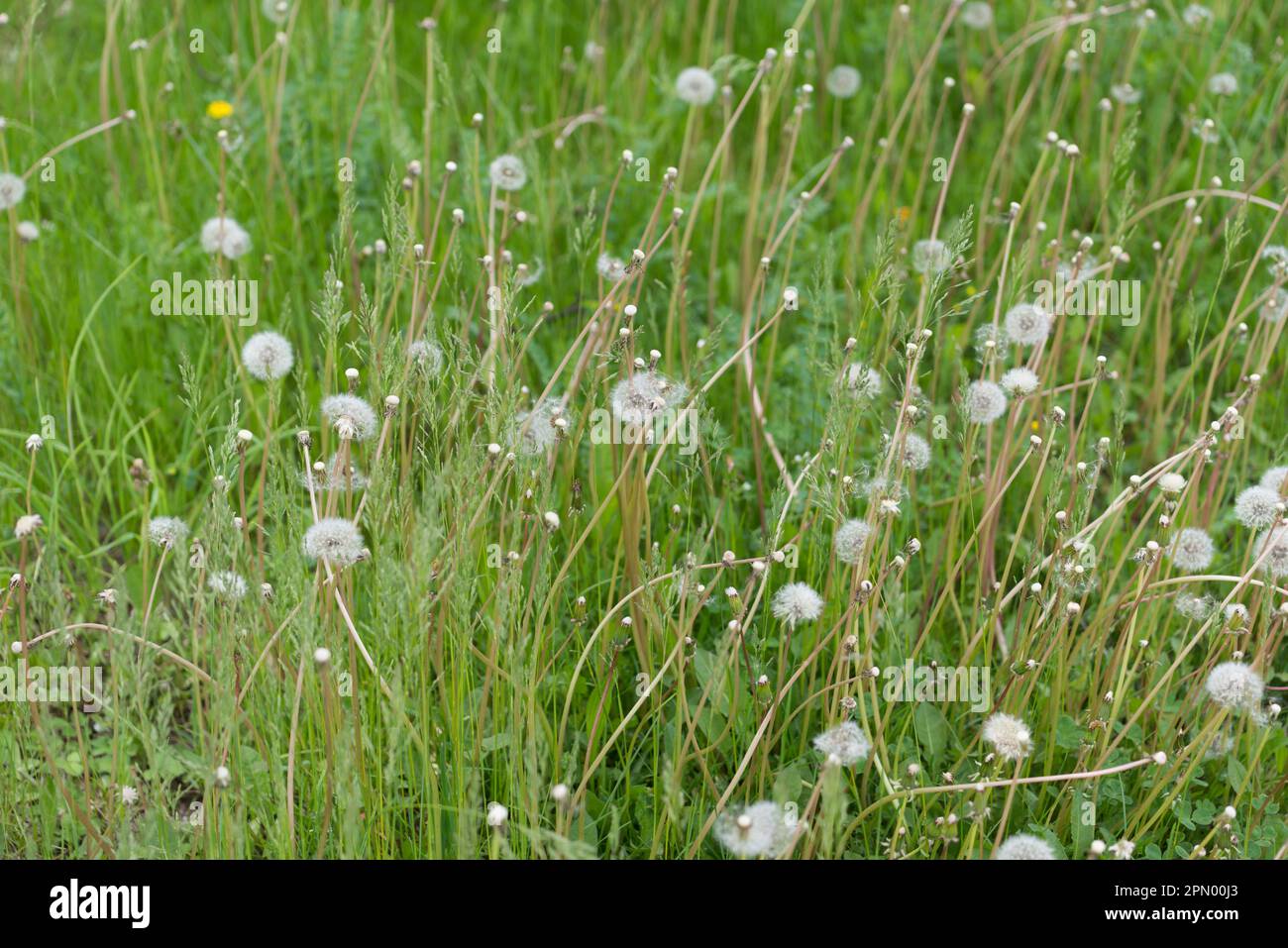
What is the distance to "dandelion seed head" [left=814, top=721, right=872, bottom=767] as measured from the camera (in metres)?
2.02

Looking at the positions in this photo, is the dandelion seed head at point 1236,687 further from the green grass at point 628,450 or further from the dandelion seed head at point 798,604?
the dandelion seed head at point 798,604

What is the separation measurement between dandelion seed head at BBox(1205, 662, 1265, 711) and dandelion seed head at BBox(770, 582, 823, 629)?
2.16 feet

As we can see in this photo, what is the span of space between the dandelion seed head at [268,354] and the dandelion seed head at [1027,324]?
144cm

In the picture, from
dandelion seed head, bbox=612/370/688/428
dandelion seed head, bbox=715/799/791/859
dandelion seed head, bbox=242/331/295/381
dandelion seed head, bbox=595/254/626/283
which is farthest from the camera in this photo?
dandelion seed head, bbox=595/254/626/283

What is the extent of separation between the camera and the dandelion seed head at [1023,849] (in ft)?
6.50

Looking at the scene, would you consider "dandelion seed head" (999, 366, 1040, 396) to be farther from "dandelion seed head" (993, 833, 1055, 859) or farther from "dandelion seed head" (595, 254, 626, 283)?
"dandelion seed head" (595, 254, 626, 283)

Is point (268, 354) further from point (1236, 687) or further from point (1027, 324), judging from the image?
point (1236, 687)

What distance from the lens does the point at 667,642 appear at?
2352 mm

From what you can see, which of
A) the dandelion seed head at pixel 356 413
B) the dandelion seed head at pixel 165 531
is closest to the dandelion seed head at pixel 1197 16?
the dandelion seed head at pixel 356 413

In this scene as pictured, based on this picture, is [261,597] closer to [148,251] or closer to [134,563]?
[134,563]

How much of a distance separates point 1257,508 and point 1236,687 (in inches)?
15.4

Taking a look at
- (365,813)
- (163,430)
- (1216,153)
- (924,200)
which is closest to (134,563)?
(163,430)

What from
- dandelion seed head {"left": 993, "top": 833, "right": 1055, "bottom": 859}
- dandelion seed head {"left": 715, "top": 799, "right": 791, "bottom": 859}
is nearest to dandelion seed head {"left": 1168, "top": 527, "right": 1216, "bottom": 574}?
dandelion seed head {"left": 993, "top": 833, "right": 1055, "bottom": 859}

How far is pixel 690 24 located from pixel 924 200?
96 cm
